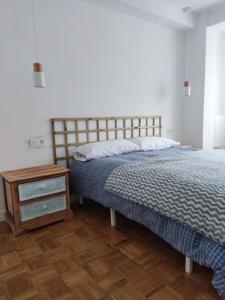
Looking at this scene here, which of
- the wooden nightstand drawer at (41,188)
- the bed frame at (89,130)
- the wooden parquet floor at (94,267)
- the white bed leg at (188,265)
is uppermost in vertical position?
the bed frame at (89,130)

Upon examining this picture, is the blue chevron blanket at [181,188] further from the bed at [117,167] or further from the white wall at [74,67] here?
the white wall at [74,67]

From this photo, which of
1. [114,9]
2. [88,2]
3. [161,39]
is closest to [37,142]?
[88,2]

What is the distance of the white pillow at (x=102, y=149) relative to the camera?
2510mm

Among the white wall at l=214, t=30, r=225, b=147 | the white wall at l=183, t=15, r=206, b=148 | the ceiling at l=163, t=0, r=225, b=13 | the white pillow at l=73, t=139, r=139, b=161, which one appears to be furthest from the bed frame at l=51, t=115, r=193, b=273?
the ceiling at l=163, t=0, r=225, b=13

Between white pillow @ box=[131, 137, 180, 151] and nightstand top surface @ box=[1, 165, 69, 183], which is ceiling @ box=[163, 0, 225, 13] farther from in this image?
nightstand top surface @ box=[1, 165, 69, 183]

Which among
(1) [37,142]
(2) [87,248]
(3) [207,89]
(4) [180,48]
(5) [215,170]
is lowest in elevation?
(2) [87,248]

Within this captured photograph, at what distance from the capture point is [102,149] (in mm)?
2588

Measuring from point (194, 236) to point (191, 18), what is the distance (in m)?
3.41

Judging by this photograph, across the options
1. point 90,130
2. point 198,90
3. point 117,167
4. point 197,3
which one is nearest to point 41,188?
point 117,167

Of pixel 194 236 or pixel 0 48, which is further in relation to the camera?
pixel 0 48

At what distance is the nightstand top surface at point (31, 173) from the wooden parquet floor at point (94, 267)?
21.1 inches

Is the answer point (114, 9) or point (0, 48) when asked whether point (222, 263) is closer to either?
point (0, 48)

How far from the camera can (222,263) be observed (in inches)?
48.8

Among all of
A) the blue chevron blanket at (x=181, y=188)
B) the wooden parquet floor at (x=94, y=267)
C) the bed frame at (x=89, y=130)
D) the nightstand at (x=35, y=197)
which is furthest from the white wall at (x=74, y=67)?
the blue chevron blanket at (x=181, y=188)
